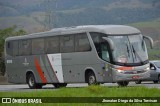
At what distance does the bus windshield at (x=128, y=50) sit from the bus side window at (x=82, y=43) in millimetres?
1628

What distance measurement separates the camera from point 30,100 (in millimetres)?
15250

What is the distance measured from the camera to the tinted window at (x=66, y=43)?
3030 cm

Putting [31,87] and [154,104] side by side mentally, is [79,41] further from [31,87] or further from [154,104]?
[154,104]

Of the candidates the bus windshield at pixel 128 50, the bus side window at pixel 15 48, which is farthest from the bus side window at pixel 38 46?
the bus windshield at pixel 128 50

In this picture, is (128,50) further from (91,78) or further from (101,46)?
(91,78)

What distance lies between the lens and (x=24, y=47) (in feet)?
113

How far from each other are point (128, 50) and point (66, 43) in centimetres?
436

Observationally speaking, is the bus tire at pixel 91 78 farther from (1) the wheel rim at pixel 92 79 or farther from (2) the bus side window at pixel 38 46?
(2) the bus side window at pixel 38 46

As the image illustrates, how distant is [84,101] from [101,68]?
12.7 m

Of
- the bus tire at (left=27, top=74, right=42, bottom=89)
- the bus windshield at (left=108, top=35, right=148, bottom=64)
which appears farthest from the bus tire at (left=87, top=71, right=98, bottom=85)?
the bus tire at (left=27, top=74, right=42, bottom=89)

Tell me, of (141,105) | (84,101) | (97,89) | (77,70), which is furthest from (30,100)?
(77,70)

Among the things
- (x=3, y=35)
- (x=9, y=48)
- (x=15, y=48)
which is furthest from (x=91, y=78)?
(x=3, y=35)

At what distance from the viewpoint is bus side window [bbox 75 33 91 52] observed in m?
29.0

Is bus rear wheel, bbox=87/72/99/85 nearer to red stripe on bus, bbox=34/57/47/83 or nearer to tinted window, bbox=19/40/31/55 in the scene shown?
red stripe on bus, bbox=34/57/47/83
